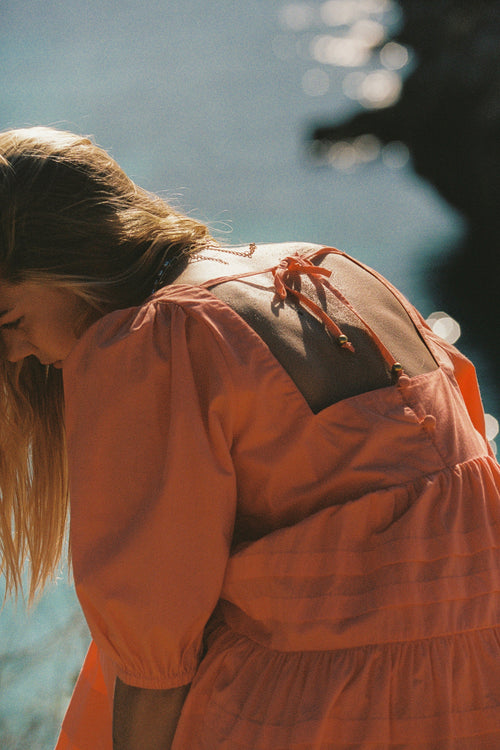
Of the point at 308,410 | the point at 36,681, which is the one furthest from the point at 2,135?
the point at 36,681

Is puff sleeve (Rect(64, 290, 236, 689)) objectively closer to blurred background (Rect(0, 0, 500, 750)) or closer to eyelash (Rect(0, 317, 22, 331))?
eyelash (Rect(0, 317, 22, 331))

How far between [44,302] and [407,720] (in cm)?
71

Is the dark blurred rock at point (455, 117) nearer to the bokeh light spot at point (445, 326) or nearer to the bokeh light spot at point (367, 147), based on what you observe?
the bokeh light spot at point (367, 147)

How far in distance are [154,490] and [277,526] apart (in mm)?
167

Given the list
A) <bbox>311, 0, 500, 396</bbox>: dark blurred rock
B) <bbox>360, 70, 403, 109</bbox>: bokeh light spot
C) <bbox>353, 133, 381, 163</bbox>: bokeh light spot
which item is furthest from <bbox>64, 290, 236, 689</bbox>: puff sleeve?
<bbox>360, 70, 403, 109</bbox>: bokeh light spot

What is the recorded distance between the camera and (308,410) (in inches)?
36.1

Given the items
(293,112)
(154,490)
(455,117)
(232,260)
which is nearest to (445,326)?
(455,117)

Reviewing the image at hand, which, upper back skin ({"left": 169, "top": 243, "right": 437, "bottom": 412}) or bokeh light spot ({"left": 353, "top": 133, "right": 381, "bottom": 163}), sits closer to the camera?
upper back skin ({"left": 169, "top": 243, "right": 437, "bottom": 412})

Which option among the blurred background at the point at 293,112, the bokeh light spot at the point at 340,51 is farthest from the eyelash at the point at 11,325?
the bokeh light spot at the point at 340,51

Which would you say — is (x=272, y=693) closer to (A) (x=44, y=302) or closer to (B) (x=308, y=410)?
(B) (x=308, y=410)

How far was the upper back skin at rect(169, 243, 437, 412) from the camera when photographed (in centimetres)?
94

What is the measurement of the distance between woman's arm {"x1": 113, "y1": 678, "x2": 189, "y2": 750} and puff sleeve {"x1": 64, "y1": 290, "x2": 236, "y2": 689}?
2 cm

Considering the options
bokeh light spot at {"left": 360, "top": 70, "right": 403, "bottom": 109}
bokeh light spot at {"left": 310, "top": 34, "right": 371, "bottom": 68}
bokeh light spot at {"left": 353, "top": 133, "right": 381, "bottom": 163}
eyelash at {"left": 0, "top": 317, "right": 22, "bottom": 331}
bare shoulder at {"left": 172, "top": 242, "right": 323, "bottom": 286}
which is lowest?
bokeh light spot at {"left": 353, "top": 133, "right": 381, "bottom": 163}

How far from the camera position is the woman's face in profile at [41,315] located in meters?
1.11
